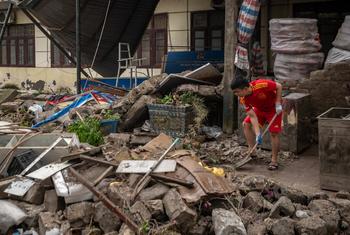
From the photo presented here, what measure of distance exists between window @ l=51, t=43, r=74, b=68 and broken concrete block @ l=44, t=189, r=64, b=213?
11805 mm

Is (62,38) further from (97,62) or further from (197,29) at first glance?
(197,29)

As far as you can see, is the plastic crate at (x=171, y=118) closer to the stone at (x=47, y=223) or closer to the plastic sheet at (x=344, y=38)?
the plastic sheet at (x=344, y=38)

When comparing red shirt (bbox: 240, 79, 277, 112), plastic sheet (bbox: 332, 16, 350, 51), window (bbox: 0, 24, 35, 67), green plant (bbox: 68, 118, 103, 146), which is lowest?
green plant (bbox: 68, 118, 103, 146)

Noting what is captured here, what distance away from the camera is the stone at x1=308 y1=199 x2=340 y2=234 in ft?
15.5

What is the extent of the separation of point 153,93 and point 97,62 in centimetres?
471

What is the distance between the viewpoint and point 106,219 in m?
4.87

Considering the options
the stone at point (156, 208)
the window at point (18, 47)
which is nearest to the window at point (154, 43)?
the window at point (18, 47)

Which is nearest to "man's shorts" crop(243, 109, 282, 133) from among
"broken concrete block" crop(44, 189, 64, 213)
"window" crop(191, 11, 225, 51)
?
"broken concrete block" crop(44, 189, 64, 213)

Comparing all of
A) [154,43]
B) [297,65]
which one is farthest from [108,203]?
[154,43]

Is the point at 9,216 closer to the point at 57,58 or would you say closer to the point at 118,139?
the point at 118,139

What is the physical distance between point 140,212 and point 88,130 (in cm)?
342

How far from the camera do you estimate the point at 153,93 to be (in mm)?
9156

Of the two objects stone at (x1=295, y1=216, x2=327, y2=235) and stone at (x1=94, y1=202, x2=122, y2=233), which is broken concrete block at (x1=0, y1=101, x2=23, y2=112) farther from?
stone at (x1=295, y1=216, x2=327, y2=235)

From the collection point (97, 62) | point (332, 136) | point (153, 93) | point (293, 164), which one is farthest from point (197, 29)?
point (332, 136)
